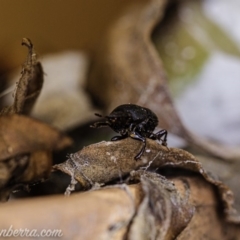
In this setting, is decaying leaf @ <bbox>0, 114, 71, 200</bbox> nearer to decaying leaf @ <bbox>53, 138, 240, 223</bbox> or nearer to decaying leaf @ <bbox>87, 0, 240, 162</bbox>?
decaying leaf @ <bbox>53, 138, 240, 223</bbox>

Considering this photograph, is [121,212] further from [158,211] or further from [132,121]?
[132,121]

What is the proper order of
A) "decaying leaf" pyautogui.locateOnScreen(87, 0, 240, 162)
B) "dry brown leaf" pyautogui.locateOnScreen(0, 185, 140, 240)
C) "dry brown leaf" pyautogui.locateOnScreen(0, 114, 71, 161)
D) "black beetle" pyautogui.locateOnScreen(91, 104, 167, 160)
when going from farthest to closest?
"decaying leaf" pyautogui.locateOnScreen(87, 0, 240, 162) → "black beetle" pyautogui.locateOnScreen(91, 104, 167, 160) → "dry brown leaf" pyautogui.locateOnScreen(0, 114, 71, 161) → "dry brown leaf" pyautogui.locateOnScreen(0, 185, 140, 240)

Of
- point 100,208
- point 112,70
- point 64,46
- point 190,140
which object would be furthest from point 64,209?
point 64,46

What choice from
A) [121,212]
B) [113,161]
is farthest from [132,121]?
[121,212]

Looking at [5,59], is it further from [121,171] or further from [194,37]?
[121,171]

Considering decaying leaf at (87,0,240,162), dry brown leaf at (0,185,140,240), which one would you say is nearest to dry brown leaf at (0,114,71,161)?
dry brown leaf at (0,185,140,240)

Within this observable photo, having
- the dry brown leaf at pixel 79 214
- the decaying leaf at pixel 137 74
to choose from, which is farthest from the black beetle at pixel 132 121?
the dry brown leaf at pixel 79 214
